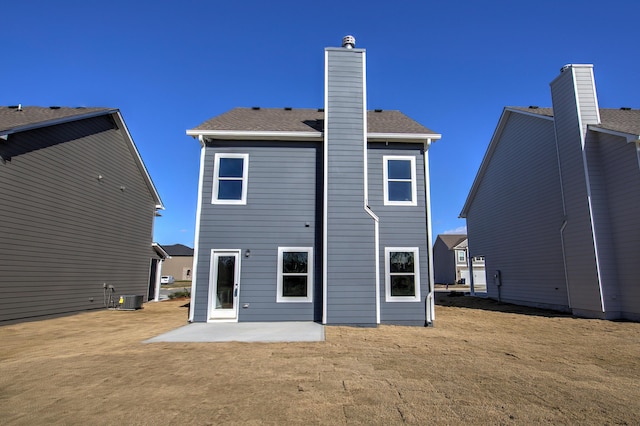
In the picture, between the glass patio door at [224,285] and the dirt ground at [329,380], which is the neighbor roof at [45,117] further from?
the glass patio door at [224,285]

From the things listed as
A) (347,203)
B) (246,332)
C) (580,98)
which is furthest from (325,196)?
(580,98)

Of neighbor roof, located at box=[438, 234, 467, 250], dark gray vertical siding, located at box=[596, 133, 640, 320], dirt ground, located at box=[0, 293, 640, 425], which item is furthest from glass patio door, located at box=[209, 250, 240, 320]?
neighbor roof, located at box=[438, 234, 467, 250]

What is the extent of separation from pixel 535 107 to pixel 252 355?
17.0 meters

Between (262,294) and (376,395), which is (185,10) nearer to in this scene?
(262,294)

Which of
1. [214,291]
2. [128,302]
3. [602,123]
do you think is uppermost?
[602,123]

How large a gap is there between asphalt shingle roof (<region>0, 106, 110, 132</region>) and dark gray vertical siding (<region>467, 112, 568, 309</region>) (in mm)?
18028

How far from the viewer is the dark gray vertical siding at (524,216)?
13281mm

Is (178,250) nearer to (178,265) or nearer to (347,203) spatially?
(178,265)

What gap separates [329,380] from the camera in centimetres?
470

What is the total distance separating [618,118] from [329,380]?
50.7 ft

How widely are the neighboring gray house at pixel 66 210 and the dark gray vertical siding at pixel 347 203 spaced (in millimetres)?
9216

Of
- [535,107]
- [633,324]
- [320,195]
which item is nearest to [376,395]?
[320,195]

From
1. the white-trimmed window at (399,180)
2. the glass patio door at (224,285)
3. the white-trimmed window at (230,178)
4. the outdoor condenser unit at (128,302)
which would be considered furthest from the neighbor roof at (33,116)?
the white-trimmed window at (399,180)

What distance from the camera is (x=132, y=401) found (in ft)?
13.0
